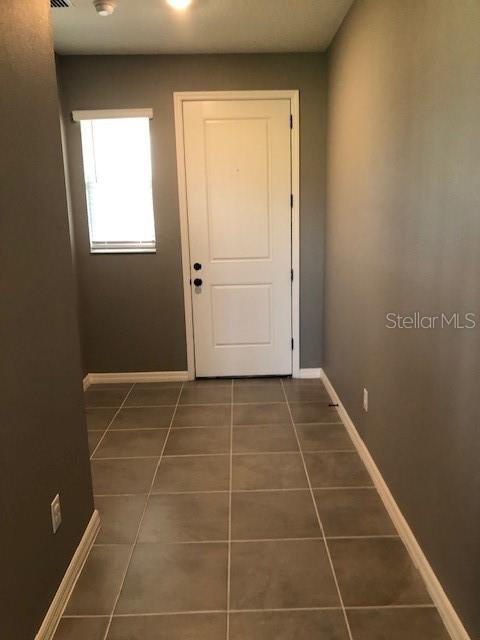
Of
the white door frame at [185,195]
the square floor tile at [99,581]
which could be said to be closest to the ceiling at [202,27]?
the white door frame at [185,195]

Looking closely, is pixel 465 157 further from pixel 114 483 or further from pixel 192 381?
pixel 192 381

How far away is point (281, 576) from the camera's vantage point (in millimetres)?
1966

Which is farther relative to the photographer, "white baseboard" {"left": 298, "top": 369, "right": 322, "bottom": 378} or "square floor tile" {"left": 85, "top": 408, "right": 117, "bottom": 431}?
"white baseboard" {"left": 298, "top": 369, "right": 322, "bottom": 378}

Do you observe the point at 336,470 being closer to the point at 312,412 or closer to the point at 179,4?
the point at 312,412

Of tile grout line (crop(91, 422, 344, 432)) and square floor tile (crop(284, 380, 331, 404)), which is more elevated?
square floor tile (crop(284, 380, 331, 404))

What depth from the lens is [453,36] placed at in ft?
5.22

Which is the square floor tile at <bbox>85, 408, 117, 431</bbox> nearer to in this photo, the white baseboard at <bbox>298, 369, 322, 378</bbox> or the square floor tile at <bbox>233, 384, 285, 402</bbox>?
the square floor tile at <bbox>233, 384, 285, 402</bbox>

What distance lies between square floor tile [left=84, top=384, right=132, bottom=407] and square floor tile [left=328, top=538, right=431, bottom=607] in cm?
223

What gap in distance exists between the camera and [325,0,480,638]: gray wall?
1.53 meters

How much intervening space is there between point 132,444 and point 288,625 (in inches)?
65.8

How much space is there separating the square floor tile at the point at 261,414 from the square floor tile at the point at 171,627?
5.50 feet

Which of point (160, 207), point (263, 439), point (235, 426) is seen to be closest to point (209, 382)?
point (235, 426)

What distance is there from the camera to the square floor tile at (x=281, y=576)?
1.84 m

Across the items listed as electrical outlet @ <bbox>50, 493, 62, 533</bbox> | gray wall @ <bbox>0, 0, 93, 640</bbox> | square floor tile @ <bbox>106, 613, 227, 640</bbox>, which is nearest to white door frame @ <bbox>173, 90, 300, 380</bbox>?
gray wall @ <bbox>0, 0, 93, 640</bbox>
